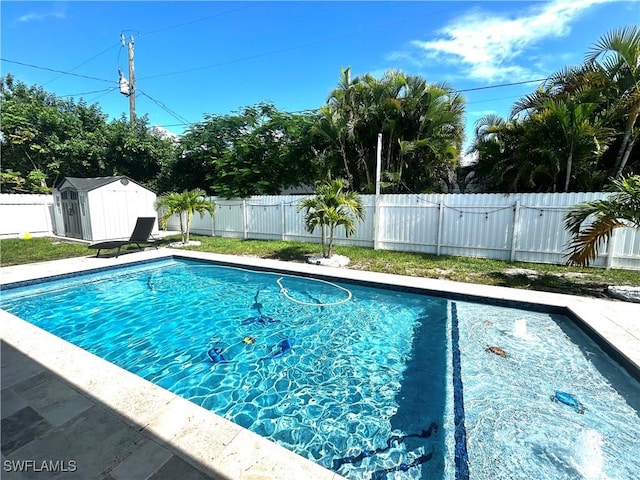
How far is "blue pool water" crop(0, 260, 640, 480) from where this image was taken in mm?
2416

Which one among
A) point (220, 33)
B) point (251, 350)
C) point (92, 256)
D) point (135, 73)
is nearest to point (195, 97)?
point (135, 73)

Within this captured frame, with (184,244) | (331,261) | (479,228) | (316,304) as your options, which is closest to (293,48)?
(184,244)

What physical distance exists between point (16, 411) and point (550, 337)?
5.88 meters

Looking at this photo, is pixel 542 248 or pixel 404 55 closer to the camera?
pixel 542 248

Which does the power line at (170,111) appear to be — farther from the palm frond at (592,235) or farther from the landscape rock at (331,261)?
the palm frond at (592,235)

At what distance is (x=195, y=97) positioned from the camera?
63.7 ft

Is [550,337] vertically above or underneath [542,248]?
underneath

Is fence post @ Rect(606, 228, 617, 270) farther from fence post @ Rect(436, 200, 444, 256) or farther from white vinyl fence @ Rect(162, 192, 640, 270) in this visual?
fence post @ Rect(436, 200, 444, 256)

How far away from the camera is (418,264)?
7652 millimetres

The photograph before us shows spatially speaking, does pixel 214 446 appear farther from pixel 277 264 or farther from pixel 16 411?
pixel 277 264

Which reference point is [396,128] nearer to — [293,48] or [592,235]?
[592,235]

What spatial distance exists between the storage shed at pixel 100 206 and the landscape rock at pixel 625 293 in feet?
49.8

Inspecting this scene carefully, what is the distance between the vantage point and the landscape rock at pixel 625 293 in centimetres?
503

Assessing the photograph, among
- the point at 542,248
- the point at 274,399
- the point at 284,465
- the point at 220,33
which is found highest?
the point at 220,33
